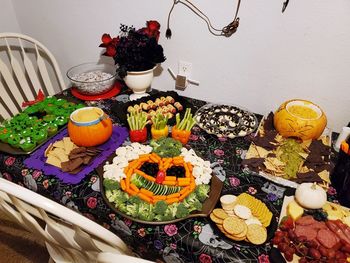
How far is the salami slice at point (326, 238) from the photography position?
2.36 ft

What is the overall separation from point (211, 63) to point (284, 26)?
339 millimetres

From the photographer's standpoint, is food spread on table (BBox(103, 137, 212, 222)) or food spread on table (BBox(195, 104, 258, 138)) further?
food spread on table (BBox(195, 104, 258, 138))

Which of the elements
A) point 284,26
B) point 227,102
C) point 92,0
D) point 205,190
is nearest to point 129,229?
point 205,190

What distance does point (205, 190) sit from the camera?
865 mm

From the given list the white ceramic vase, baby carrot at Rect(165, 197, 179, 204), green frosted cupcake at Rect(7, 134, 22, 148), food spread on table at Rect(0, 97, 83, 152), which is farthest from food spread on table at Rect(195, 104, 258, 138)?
green frosted cupcake at Rect(7, 134, 22, 148)

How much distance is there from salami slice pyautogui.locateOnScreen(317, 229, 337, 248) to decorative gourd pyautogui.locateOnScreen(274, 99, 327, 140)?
398 millimetres

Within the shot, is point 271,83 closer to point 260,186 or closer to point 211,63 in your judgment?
point 211,63

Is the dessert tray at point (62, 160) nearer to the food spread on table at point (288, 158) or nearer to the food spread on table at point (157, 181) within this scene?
the food spread on table at point (157, 181)

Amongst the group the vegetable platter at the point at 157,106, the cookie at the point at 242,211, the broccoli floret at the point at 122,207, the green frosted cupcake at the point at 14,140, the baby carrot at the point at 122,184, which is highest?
the vegetable platter at the point at 157,106

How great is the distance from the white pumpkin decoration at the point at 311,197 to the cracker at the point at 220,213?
0.77 ft

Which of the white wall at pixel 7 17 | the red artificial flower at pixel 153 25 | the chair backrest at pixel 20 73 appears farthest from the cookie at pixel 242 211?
the white wall at pixel 7 17

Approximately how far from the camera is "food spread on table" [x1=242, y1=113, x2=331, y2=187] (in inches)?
37.4

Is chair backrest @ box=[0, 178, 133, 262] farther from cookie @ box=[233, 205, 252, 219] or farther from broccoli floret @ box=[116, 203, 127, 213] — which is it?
cookie @ box=[233, 205, 252, 219]

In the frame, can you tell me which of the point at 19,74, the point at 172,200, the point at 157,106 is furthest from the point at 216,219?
the point at 19,74
